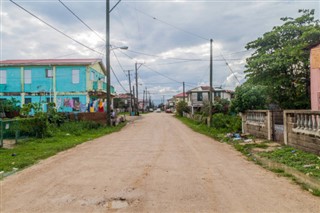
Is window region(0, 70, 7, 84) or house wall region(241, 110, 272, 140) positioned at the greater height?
window region(0, 70, 7, 84)

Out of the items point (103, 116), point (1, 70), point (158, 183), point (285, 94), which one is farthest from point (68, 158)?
point (1, 70)

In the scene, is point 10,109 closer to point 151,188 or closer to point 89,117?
point 89,117

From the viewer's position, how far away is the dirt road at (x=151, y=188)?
5.05m

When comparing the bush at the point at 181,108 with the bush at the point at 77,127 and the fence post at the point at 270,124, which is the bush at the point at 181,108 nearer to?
the bush at the point at 77,127

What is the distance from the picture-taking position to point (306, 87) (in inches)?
987

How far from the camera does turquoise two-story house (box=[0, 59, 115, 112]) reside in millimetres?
31547

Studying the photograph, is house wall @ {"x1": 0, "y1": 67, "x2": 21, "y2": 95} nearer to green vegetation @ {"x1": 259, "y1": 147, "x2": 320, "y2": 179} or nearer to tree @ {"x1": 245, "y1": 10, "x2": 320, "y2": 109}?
tree @ {"x1": 245, "y1": 10, "x2": 320, "y2": 109}

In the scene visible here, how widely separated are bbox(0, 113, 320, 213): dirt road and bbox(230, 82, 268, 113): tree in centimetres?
886

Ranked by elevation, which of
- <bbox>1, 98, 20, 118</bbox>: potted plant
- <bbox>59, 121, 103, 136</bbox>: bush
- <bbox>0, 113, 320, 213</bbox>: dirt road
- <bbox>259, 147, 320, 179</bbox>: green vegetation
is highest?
<bbox>1, 98, 20, 118</bbox>: potted plant

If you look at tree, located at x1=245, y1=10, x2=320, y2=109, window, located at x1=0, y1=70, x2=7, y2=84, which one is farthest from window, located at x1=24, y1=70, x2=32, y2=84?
tree, located at x1=245, y1=10, x2=320, y2=109

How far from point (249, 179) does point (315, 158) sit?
2670 millimetres

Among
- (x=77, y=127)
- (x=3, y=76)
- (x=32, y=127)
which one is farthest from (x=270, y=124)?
(x=3, y=76)

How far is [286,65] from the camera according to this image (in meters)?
24.5

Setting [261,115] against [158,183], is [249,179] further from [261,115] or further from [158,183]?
[261,115]
